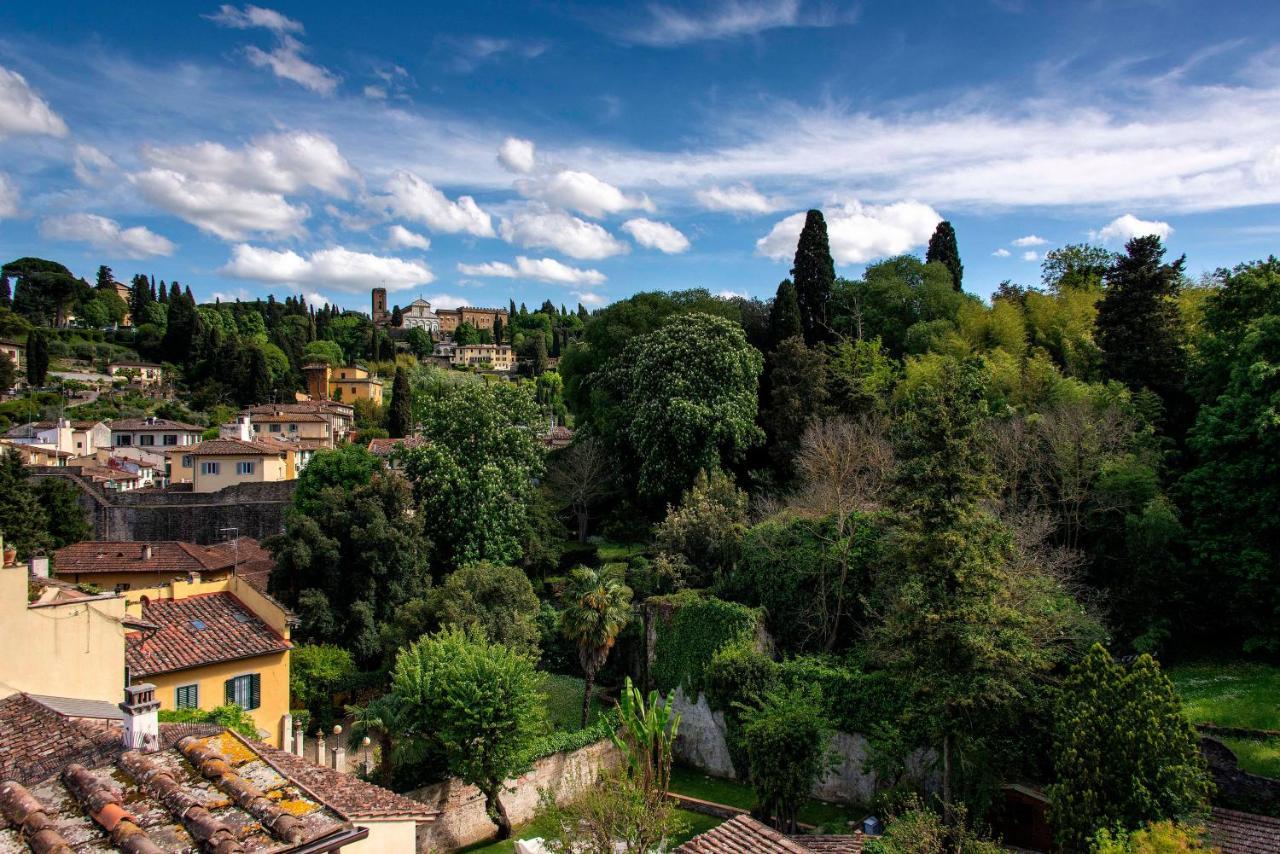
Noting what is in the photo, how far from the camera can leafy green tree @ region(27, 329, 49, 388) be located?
65.9 meters

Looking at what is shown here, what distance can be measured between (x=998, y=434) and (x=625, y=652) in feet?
45.1

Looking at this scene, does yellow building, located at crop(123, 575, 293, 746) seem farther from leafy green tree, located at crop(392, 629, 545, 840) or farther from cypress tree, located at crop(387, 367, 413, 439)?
cypress tree, located at crop(387, 367, 413, 439)

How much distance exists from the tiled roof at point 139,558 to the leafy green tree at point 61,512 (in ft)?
3.20

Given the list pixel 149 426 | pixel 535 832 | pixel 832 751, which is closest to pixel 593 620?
pixel 535 832

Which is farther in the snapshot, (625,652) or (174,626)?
(625,652)

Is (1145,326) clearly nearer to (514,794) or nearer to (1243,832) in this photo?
(1243,832)

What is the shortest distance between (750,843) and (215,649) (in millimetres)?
13094

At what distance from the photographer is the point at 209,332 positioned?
258 ft

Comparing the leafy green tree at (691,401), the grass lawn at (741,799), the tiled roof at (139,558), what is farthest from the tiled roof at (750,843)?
the tiled roof at (139,558)

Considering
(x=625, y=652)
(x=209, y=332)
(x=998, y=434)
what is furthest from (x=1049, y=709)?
(x=209, y=332)

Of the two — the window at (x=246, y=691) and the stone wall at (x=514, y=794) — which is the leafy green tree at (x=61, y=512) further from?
the stone wall at (x=514, y=794)

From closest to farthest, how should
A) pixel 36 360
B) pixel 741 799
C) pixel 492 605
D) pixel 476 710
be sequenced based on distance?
1. pixel 476 710
2. pixel 741 799
3. pixel 492 605
4. pixel 36 360

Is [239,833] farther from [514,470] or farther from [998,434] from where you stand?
[514,470]

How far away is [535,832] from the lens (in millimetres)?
19344
